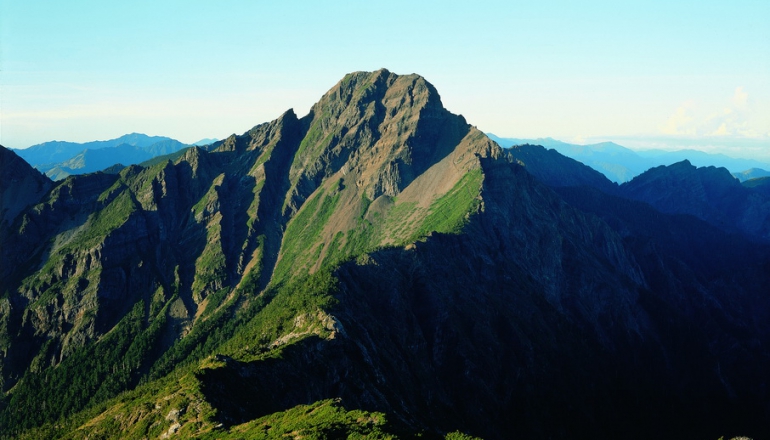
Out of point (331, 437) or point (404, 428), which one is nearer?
point (331, 437)

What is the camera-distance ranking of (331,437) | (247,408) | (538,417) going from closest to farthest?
(331,437) < (247,408) < (538,417)

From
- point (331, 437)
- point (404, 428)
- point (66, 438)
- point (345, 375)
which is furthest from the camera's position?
point (345, 375)

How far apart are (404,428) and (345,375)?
2043 inches

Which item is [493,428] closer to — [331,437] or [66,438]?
[331,437]

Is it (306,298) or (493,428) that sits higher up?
(306,298)

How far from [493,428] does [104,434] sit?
408 feet

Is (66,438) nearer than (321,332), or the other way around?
(66,438)

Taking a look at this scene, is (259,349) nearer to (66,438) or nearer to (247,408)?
(247,408)

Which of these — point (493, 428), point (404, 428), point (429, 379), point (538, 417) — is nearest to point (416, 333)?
point (429, 379)

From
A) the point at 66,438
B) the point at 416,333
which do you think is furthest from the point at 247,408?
the point at 416,333

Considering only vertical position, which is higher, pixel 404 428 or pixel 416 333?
pixel 404 428

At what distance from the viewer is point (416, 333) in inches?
7849

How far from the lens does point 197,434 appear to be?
99.1 metres

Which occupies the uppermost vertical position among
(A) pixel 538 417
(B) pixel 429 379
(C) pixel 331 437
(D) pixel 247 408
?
(C) pixel 331 437
